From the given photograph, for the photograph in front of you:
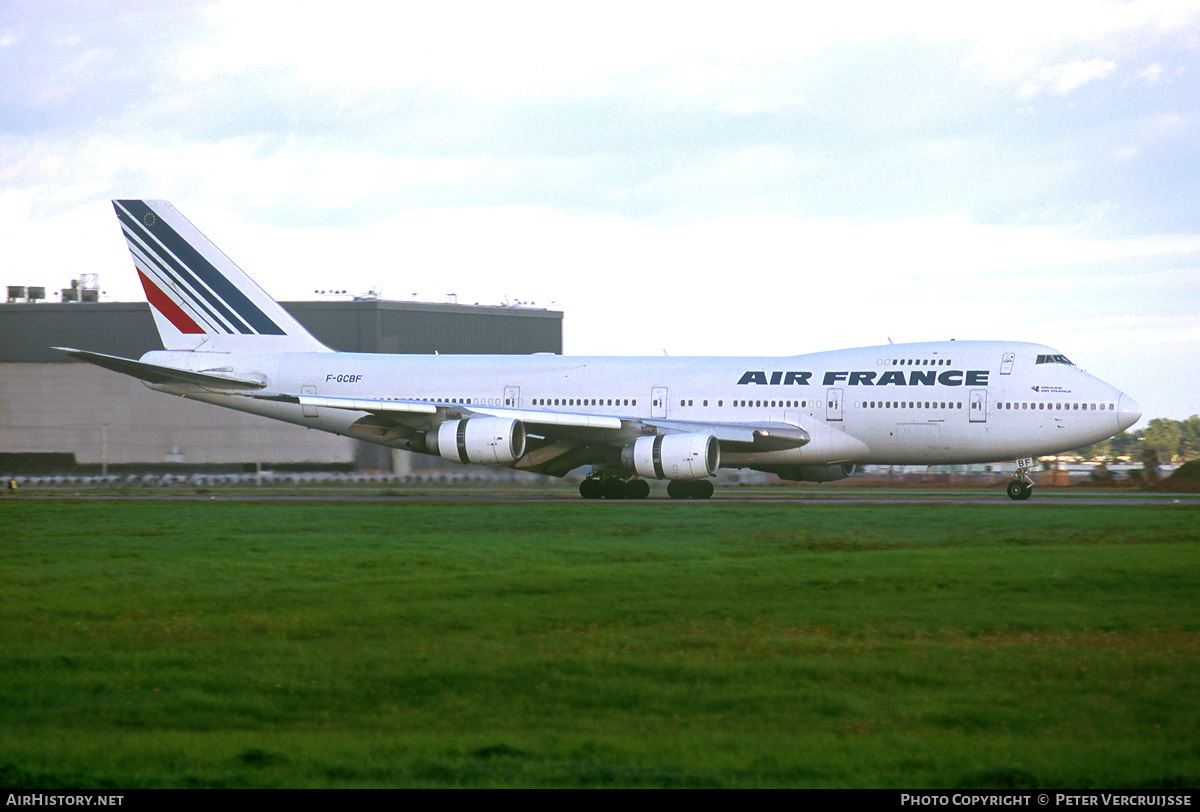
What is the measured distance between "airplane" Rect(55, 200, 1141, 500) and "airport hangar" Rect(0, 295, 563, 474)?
970cm

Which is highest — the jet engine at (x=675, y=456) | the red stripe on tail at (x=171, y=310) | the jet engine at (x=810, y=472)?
the red stripe on tail at (x=171, y=310)

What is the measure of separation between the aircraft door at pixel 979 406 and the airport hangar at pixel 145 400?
22753 millimetres

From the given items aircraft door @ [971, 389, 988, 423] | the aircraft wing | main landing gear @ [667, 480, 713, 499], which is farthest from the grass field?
main landing gear @ [667, 480, 713, 499]

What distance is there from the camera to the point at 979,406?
36.2m

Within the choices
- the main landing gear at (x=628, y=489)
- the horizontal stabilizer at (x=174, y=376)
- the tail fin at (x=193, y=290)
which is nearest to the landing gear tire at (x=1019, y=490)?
the main landing gear at (x=628, y=489)

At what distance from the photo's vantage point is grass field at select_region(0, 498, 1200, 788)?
791 cm

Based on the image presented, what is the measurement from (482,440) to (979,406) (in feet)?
45.7

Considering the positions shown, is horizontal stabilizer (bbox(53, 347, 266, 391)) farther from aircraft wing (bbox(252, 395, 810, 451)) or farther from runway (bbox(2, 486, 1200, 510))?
aircraft wing (bbox(252, 395, 810, 451))

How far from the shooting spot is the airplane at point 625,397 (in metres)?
36.2

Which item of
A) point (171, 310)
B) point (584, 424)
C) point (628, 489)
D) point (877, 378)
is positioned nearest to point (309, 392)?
point (171, 310)

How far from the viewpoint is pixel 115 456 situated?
59875 millimetres

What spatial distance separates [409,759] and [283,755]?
0.78 meters

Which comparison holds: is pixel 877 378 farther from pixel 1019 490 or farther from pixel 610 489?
pixel 610 489

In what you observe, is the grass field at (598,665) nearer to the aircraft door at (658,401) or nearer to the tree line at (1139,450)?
the aircraft door at (658,401)
